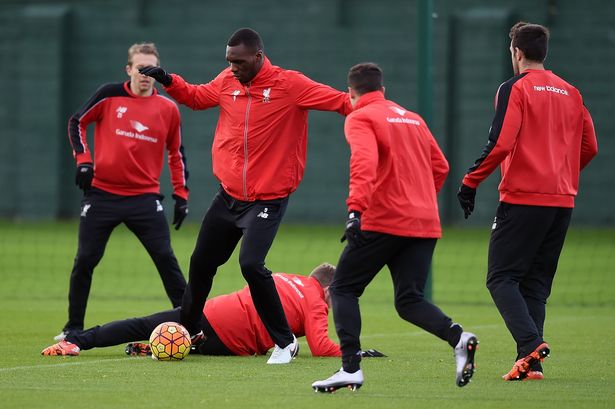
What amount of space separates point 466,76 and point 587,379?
18.2 metres

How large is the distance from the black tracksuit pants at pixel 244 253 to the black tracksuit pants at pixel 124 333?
0.14 meters

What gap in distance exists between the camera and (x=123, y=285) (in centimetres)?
1539

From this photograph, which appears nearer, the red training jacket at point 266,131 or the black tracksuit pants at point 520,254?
the black tracksuit pants at point 520,254

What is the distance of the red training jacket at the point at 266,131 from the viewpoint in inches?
320

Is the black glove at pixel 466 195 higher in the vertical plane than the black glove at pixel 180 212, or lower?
higher

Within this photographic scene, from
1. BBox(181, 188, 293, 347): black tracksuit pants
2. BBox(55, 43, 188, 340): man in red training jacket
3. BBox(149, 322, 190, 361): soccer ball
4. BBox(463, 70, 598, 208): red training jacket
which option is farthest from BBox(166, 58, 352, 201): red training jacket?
BBox(55, 43, 188, 340): man in red training jacket

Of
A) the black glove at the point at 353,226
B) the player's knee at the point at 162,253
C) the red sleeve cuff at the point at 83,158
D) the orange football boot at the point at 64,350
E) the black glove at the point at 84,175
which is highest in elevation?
the black glove at the point at 353,226

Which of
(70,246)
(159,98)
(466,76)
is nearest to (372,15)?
(466,76)

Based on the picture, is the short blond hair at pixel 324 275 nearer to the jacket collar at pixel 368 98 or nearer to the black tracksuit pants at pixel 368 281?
the black tracksuit pants at pixel 368 281

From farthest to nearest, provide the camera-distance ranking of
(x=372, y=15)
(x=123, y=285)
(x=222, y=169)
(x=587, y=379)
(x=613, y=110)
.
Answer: (x=372, y=15) < (x=613, y=110) < (x=123, y=285) < (x=222, y=169) < (x=587, y=379)

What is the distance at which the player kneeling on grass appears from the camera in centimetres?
665

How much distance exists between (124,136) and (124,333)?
81.3 inches

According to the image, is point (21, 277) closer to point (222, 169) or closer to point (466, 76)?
point (222, 169)

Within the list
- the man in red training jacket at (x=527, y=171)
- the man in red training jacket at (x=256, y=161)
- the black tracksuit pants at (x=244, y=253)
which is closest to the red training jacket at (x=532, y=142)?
the man in red training jacket at (x=527, y=171)
